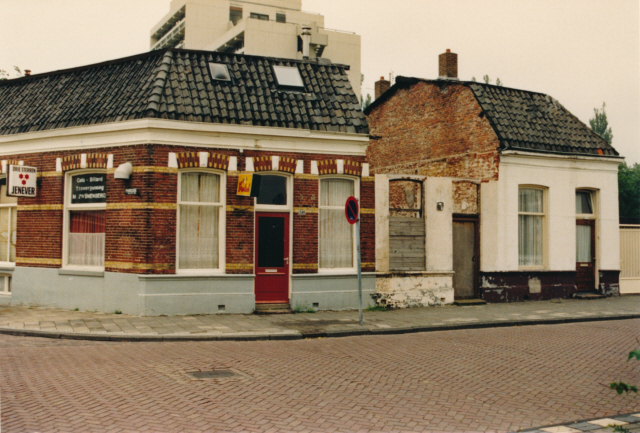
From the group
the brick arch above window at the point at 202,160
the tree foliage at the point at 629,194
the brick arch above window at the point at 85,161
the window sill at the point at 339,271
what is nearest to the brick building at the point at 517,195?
the window sill at the point at 339,271

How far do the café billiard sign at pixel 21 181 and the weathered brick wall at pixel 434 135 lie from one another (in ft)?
34.9

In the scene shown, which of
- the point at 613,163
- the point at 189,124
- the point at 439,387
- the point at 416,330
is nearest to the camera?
the point at 439,387

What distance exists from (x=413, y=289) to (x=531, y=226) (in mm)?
5084

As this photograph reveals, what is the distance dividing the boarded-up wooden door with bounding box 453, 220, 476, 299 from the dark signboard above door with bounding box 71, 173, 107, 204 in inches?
405

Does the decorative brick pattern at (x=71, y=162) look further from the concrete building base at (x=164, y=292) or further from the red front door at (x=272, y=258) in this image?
the red front door at (x=272, y=258)

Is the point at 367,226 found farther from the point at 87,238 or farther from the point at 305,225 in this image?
the point at 87,238

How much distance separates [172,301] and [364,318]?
15.4 feet

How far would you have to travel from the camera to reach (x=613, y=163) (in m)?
20.5

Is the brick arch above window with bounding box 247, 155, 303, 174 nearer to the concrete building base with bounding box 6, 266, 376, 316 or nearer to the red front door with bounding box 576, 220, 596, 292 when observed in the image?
the concrete building base with bounding box 6, 266, 376, 316

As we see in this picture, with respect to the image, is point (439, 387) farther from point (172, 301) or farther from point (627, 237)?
point (627, 237)

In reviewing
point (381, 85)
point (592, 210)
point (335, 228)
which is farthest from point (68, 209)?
point (592, 210)

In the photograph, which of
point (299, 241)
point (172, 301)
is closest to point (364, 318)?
point (299, 241)

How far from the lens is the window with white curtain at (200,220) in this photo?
1472cm

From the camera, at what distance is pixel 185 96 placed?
14914mm
